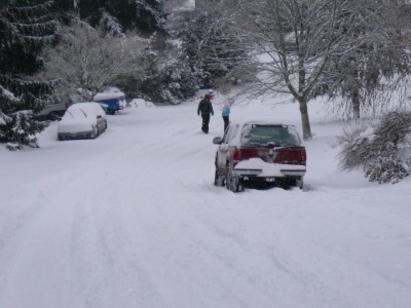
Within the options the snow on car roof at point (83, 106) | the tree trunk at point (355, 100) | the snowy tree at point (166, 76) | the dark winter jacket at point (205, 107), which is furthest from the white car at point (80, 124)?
the snowy tree at point (166, 76)

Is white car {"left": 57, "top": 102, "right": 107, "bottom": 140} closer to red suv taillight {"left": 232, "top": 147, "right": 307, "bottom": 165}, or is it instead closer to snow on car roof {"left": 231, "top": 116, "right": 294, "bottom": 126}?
snow on car roof {"left": 231, "top": 116, "right": 294, "bottom": 126}

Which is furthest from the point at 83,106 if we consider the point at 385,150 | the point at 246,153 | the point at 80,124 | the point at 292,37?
the point at 385,150

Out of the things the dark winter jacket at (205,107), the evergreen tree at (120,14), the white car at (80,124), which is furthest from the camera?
the evergreen tree at (120,14)

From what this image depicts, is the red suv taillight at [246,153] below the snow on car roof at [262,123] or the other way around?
below

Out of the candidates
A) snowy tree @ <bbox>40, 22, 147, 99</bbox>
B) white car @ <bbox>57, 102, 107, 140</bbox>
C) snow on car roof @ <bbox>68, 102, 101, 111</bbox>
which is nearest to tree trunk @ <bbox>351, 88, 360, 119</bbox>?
white car @ <bbox>57, 102, 107, 140</bbox>

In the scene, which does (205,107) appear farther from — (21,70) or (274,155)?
(274,155)

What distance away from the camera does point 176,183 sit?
13.2m

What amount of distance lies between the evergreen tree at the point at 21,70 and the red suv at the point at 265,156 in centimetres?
1122

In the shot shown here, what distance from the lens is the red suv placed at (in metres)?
11.3

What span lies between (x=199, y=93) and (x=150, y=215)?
146 ft

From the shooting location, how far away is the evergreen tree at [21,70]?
1998cm

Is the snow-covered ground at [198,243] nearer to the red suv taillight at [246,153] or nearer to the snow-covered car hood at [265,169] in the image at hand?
the snow-covered car hood at [265,169]

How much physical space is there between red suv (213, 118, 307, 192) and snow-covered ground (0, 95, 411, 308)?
448mm

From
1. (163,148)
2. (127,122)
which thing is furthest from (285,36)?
(127,122)
